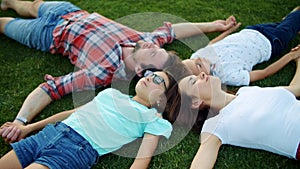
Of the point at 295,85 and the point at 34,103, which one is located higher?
the point at 295,85

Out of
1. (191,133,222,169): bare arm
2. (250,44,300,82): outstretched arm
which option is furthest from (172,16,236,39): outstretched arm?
(191,133,222,169): bare arm

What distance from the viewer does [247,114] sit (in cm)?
173

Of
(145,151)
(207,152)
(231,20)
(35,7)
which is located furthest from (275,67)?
(35,7)

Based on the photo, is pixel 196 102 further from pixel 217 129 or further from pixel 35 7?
pixel 35 7

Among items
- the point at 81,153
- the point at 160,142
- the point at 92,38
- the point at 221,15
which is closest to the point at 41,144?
the point at 81,153

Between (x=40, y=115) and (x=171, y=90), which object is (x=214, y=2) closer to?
(x=171, y=90)

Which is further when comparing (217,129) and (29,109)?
(29,109)

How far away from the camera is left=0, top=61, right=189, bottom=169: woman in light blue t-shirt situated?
5.43 ft

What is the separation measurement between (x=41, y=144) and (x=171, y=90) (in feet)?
1.98

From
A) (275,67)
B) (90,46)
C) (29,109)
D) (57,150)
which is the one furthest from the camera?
(90,46)

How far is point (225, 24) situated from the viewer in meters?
2.62

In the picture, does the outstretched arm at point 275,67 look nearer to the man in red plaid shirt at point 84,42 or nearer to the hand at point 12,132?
the man in red plaid shirt at point 84,42

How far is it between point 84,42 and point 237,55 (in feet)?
2.75

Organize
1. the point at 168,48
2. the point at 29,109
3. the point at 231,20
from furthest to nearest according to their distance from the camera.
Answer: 1. the point at 231,20
2. the point at 168,48
3. the point at 29,109
